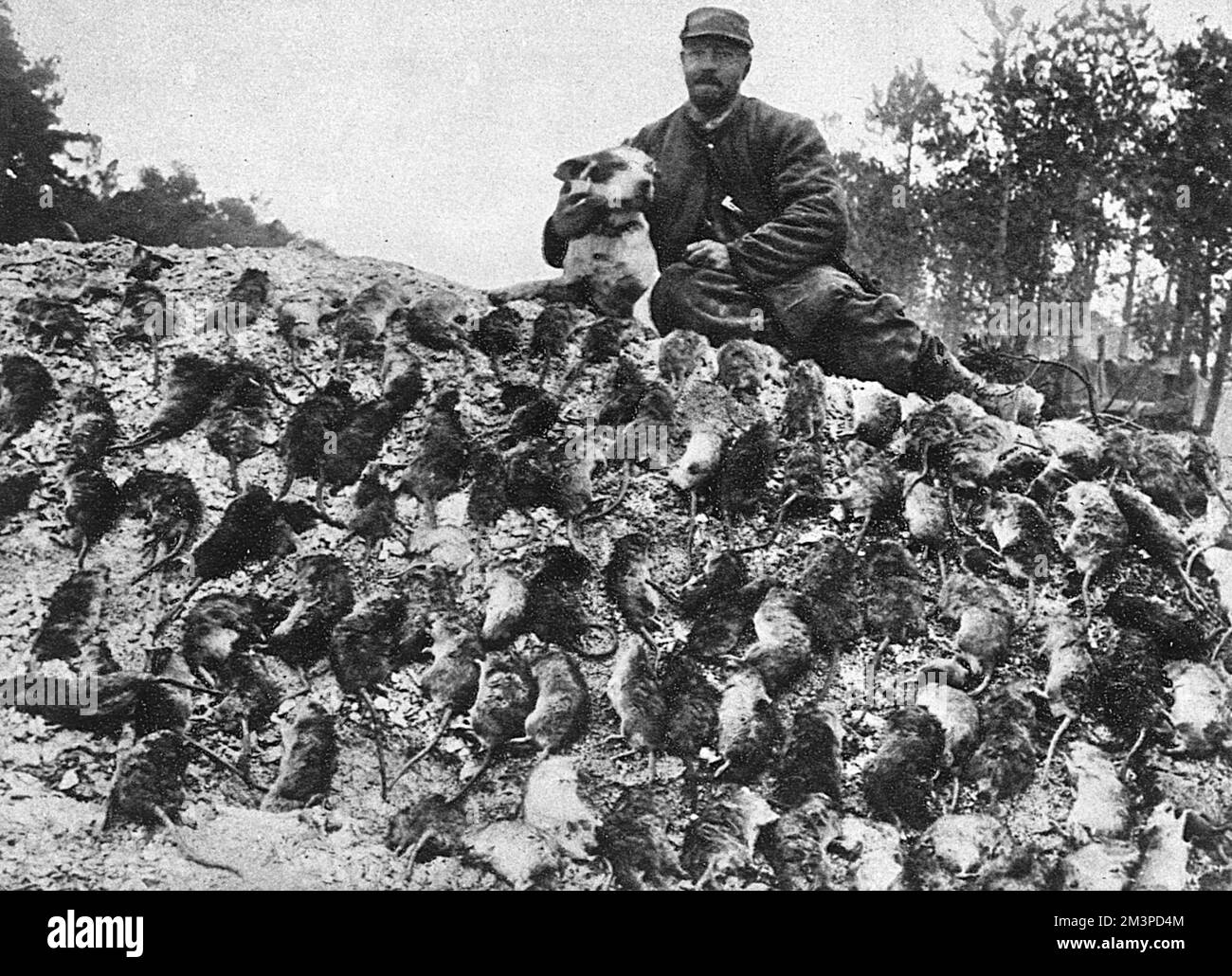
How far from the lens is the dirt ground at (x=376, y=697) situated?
226cm

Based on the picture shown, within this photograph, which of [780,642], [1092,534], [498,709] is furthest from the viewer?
[1092,534]

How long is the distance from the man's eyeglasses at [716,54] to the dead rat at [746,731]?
1.95m

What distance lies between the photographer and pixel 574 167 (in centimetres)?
320

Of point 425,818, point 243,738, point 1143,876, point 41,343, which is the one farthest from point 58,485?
point 1143,876

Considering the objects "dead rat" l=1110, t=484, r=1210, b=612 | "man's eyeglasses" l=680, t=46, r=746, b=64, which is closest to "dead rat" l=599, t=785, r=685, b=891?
"dead rat" l=1110, t=484, r=1210, b=612

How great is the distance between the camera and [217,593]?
8.15 feet

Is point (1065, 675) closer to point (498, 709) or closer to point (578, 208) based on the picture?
point (498, 709)

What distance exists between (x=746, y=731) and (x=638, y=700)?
0.86 feet

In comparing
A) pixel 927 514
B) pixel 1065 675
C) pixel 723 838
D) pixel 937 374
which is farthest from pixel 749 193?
pixel 723 838

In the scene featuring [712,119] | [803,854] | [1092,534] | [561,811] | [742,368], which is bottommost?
[803,854]

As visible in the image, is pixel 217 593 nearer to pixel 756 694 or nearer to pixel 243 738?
pixel 243 738

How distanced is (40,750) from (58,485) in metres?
0.66

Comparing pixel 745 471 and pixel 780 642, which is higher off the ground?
pixel 745 471

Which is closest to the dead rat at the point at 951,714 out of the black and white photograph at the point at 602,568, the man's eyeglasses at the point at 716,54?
the black and white photograph at the point at 602,568
